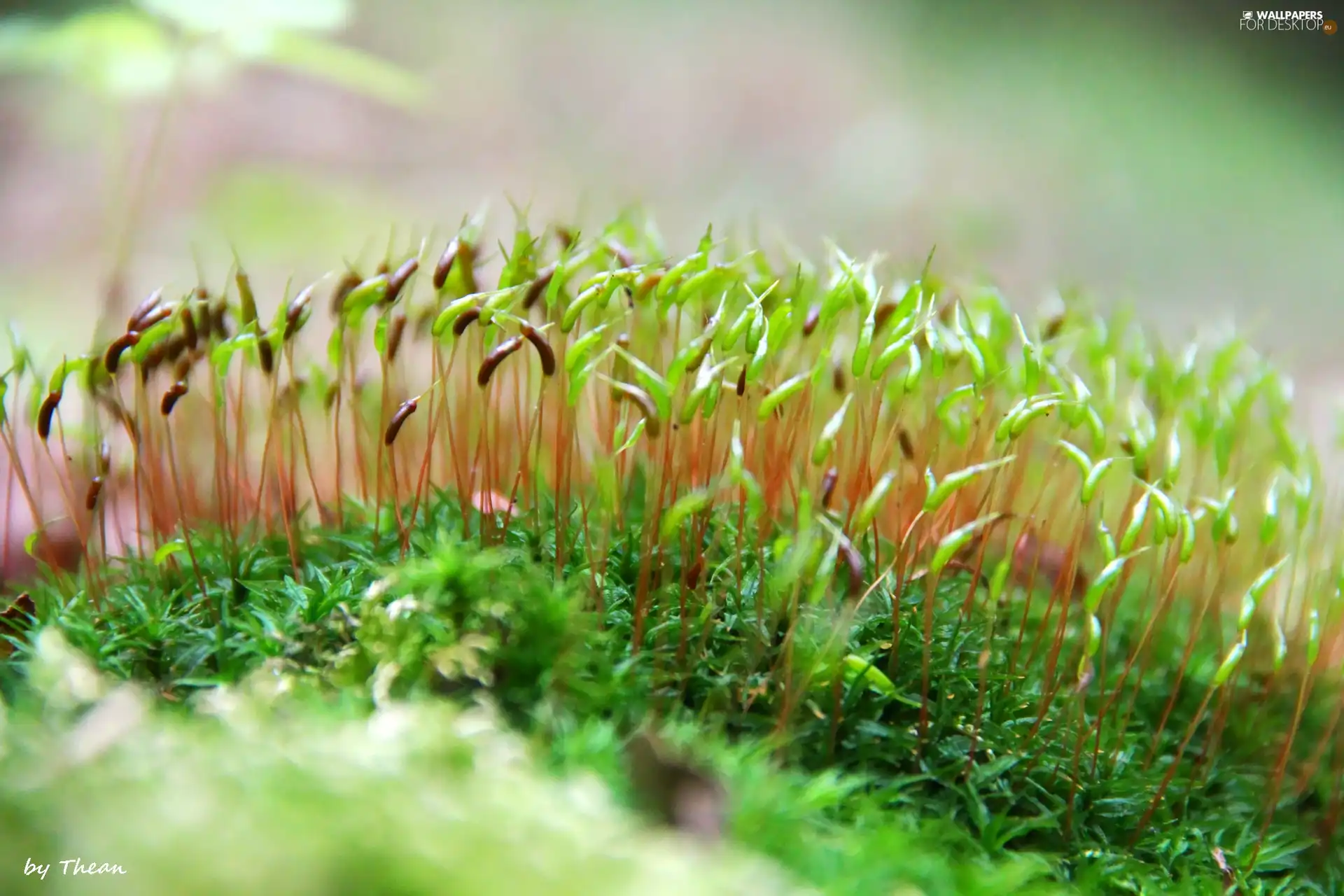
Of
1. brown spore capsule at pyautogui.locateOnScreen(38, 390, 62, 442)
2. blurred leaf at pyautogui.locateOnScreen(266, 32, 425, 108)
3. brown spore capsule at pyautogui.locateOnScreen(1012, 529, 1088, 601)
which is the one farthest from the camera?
blurred leaf at pyautogui.locateOnScreen(266, 32, 425, 108)

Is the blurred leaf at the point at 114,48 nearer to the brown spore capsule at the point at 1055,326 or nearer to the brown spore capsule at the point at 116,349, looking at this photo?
the brown spore capsule at the point at 116,349

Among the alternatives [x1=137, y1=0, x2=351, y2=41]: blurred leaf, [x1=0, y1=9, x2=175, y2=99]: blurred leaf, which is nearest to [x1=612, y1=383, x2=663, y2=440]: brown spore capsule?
[x1=137, y1=0, x2=351, y2=41]: blurred leaf

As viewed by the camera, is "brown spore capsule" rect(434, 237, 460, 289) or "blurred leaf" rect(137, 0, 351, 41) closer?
"brown spore capsule" rect(434, 237, 460, 289)

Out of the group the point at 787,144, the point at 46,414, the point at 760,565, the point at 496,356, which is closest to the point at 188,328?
the point at 46,414

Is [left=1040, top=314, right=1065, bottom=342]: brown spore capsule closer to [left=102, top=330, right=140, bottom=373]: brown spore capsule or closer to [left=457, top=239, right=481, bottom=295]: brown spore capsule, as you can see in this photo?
[left=457, top=239, right=481, bottom=295]: brown spore capsule

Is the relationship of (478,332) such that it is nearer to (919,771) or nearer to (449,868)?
(919,771)

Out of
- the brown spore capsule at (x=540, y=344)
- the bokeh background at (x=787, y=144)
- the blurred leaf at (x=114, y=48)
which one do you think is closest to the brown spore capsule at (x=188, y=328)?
the brown spore capsule at (x=540, y=344)

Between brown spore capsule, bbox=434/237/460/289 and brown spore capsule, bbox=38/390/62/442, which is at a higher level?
brown spore capsule, bbox=434/237/460/289
